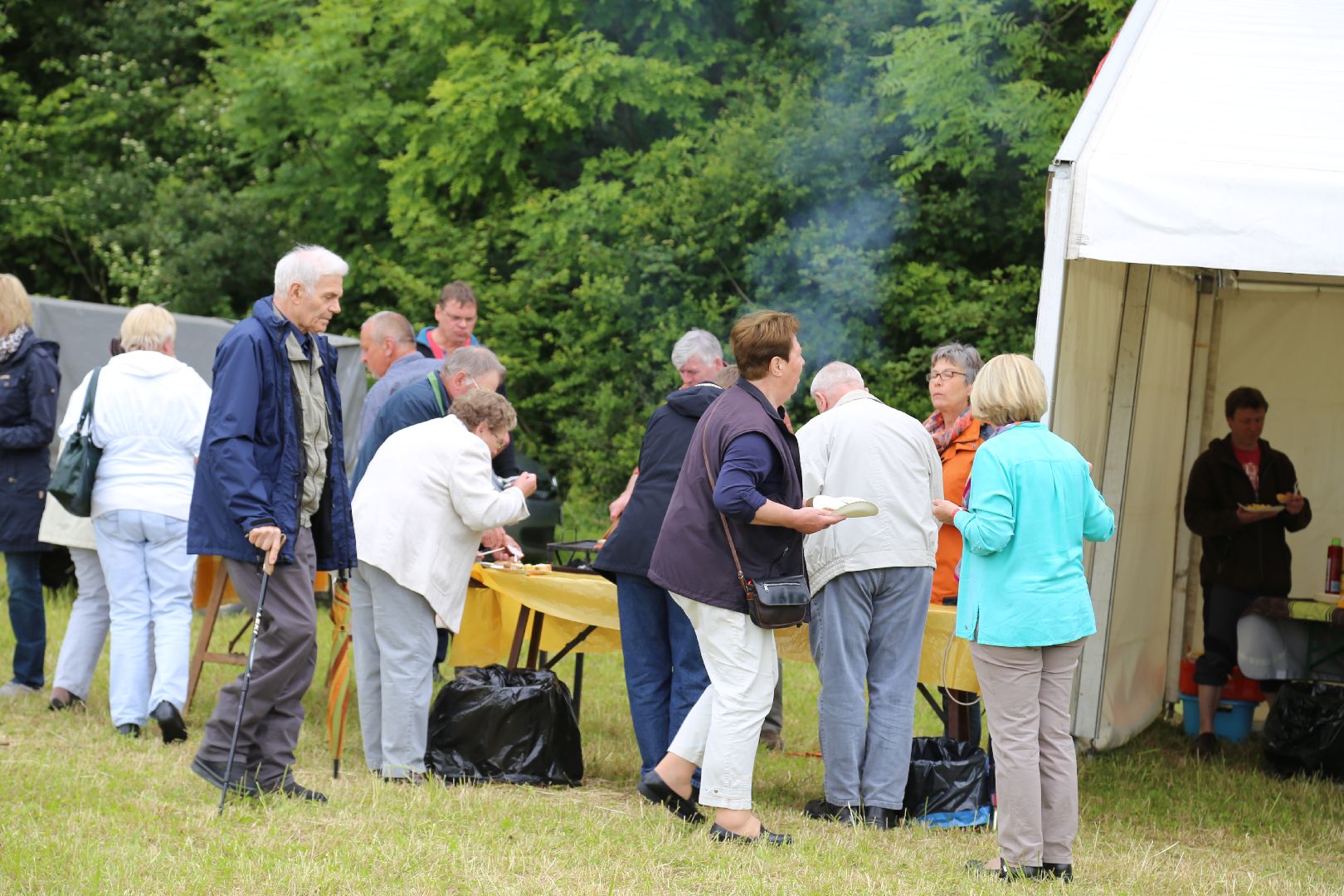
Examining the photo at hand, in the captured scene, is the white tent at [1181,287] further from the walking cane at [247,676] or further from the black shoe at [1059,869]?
the walking cane at [247,676]

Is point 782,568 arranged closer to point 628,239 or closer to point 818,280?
point 818,280

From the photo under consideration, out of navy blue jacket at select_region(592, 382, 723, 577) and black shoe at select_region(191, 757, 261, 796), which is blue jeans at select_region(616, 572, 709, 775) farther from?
black shoe at select_region(191, 757, 261, 796)

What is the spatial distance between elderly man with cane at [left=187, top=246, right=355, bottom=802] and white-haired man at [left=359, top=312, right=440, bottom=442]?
1.76 m

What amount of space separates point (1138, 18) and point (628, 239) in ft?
25.5

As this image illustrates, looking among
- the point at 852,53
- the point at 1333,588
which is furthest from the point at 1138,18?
the point at 852,53

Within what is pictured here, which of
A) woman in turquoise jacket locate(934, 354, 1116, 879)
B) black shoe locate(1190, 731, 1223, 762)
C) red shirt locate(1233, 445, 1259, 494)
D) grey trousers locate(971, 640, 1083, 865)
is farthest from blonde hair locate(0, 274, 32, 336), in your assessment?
black shoe locate(1190, 731, 1223, 762)

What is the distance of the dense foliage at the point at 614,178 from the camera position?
1208cm

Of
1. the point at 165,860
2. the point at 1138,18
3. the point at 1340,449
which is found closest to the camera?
the point at 165,860

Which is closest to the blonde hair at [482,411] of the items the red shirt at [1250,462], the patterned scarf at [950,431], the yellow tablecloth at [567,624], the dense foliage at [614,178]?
the yellow tablecloth at [567,624]

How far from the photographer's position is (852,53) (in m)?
13.0

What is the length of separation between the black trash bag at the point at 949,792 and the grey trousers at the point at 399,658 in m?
1.79

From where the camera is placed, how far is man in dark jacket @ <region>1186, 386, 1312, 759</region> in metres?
6.46

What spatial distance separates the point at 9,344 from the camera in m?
6.29

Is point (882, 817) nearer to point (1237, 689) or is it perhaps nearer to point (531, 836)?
point (531, 836)
